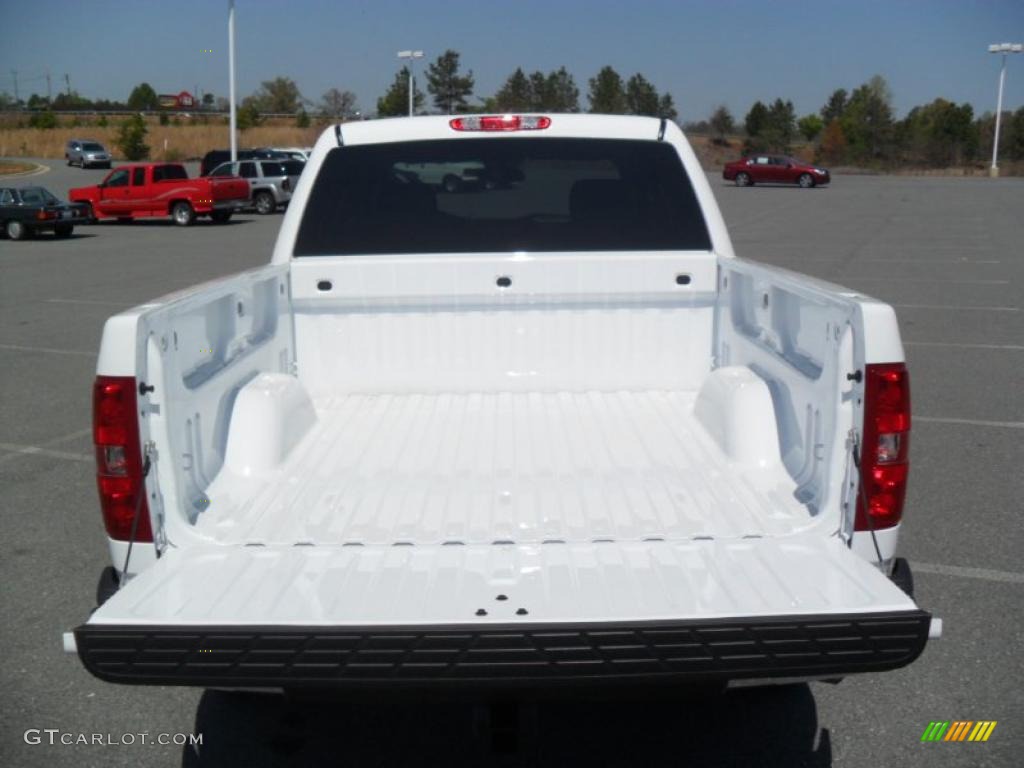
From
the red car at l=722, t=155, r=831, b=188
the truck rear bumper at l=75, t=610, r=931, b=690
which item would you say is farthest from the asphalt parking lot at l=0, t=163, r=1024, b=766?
the red car at l=722, t=155, r=831, b=188

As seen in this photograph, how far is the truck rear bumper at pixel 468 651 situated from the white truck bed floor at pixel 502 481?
0.65 m

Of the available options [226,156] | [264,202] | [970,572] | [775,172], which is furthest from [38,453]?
[775,172]

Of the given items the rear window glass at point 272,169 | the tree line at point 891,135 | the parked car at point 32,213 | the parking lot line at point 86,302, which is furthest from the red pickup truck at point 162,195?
the tree line at point 891,135

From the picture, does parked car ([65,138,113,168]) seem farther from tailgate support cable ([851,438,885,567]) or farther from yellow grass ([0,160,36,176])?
tailgate support cable ([851,438,885,567])

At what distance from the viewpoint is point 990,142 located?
77.4 m

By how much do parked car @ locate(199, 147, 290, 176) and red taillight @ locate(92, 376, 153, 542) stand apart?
34279 mm

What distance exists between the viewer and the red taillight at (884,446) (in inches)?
115

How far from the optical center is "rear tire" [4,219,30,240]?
24.8 meters

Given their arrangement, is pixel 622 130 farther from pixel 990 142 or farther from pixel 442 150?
pixel 990 142

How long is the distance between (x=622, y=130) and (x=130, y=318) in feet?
8.69

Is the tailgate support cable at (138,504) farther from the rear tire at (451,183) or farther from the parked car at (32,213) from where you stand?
the parked car at (32,213)

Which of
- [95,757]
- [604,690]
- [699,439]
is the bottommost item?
[95,757]

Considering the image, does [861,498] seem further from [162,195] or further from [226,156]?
[226,156]

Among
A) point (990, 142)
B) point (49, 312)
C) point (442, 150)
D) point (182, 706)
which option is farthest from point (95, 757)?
point (990, 142)
